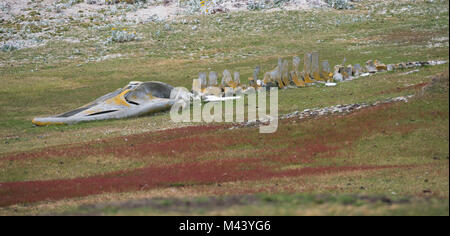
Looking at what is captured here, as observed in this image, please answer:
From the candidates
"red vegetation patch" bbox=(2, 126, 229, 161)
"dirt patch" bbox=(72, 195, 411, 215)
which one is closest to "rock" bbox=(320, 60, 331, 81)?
"red vegetation patch" bbox=(2, 126, 229, 161)

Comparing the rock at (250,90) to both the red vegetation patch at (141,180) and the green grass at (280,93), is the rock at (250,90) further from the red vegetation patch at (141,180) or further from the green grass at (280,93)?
the red vegetation patch at (141,180)

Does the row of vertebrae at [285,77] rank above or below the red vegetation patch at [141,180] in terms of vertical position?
below

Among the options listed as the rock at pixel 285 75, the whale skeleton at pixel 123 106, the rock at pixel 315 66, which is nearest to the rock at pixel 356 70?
the rock at pixel 315 66

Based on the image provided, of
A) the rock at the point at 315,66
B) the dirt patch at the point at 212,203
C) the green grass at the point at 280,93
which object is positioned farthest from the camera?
the rock at the point at 315,66

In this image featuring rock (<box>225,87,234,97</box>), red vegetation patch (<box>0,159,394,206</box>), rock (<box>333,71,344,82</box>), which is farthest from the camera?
rock (<box>333,71,344,82</box>)

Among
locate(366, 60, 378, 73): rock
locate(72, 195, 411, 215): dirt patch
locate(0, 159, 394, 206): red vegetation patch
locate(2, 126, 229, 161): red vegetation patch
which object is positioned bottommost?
locate(2, 126, 229, 161): red vegetation patch

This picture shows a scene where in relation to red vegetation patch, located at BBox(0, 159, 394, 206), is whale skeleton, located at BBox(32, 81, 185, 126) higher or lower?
lower

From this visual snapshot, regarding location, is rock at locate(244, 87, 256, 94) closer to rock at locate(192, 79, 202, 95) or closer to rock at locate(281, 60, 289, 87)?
rock at locate(281, 60, 289, 87)

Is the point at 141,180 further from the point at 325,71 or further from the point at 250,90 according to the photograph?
the point at 325,71

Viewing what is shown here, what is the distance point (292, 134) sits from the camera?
17.4m

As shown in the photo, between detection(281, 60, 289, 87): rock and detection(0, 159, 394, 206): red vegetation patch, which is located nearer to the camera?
detection(0, 159, 394, 206): red vegetation patch

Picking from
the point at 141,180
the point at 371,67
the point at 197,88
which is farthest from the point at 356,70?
the point at 141,180

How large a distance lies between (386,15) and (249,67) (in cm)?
2145
